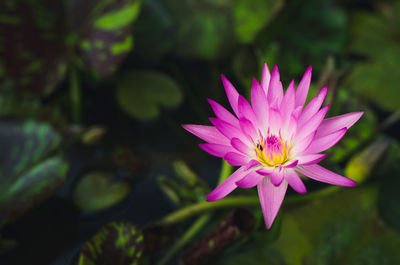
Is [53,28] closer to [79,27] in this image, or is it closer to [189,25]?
[79,27]

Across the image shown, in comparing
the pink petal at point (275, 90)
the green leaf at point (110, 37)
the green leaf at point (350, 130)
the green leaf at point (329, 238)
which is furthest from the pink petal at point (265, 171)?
the green leaf at point (110, 37)

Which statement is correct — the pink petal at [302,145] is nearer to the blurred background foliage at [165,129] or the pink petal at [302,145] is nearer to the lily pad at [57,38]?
the blurred background foliage at [165,129]

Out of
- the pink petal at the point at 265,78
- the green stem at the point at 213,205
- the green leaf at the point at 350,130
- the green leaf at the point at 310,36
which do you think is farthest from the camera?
the green leaf at the point at 310,36

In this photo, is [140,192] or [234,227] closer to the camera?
[234,227]

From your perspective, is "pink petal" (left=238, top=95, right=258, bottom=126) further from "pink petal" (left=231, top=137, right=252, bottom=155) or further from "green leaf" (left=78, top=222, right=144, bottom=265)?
"green leaf" (left=78, top=222, right=144, bottom=265)

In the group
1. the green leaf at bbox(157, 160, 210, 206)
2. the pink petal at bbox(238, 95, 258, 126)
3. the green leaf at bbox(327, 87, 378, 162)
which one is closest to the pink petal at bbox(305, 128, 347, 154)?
the pink petal at bbox(238, 95, 258, 126)

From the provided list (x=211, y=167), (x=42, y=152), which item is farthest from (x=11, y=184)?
(x=211, y=167)
